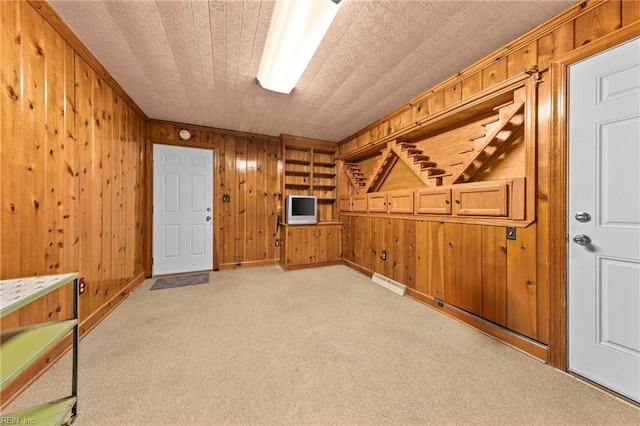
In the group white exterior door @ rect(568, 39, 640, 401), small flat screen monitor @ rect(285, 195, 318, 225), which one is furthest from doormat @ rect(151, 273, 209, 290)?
white exterior door @ rect(568, 39, 640, 401)

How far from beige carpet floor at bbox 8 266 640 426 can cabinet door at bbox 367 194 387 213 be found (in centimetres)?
144

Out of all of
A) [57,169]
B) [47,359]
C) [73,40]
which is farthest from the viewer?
[73,40]

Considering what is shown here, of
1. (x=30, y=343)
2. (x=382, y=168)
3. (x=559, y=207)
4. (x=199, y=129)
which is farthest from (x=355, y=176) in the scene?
(x=30, y=343)

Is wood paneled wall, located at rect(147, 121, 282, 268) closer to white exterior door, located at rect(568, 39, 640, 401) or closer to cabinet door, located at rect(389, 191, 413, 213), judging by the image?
cabinet door, located at rect(389, 191, 413, 213)

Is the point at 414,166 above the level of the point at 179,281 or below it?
above

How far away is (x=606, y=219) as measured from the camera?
136 cm

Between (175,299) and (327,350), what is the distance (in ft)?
6.59

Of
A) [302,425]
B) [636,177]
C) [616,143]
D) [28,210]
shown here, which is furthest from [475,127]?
[28,210]

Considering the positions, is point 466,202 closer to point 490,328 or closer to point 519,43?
point 490,328

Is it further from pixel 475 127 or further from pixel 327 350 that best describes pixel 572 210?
pixel 327 350

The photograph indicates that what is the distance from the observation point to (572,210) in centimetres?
148

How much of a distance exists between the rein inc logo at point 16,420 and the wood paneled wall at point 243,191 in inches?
114

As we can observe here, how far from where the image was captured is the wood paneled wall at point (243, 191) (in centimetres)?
388

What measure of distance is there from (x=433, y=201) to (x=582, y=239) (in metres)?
1.15
